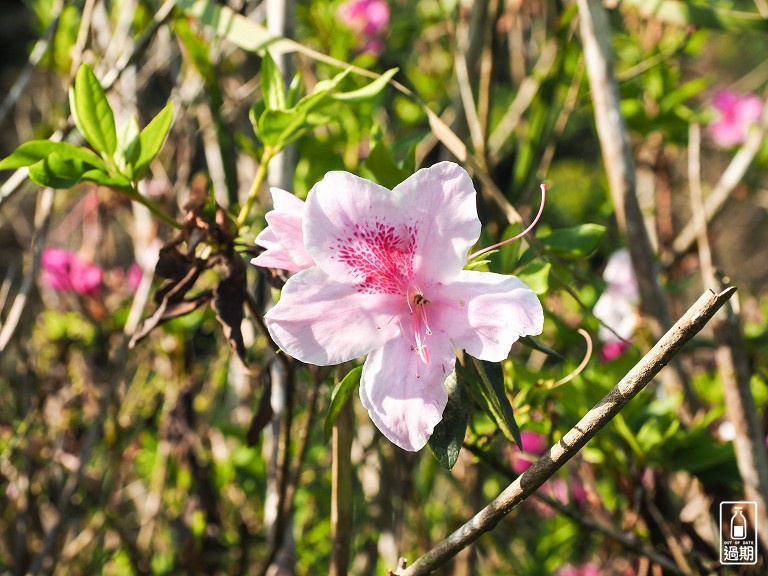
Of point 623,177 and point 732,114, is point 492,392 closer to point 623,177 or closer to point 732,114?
point 623,177

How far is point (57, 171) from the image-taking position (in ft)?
1.76

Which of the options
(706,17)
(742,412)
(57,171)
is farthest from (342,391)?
(706,17)

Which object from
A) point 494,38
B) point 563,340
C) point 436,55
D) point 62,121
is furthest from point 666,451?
point 436,55

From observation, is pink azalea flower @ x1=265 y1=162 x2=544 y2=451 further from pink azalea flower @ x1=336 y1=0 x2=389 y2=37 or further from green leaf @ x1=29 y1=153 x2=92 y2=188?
pink azalea flower @ x1=336 y1=0 x2=389 y2=37

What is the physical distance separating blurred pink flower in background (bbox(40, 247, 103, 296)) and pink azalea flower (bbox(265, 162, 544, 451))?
0.99 meters

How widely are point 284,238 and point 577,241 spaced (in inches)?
10.3

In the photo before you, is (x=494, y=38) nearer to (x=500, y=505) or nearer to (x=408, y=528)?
(x=500, y=505)

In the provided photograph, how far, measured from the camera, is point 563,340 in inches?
31.8

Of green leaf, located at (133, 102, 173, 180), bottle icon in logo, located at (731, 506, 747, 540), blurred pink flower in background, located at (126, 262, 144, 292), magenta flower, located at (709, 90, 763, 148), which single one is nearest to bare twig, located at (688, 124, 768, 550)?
bottle icon in logo, located at (731, 506, 747, 540)

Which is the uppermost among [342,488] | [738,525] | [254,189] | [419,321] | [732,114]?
[732,114]

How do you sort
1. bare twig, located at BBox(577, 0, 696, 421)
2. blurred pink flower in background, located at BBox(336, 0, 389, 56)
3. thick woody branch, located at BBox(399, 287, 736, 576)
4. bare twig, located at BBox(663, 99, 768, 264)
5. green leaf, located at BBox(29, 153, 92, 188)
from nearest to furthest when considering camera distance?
1. thick woody branch, located at BBox(399, 287, 736, 576)
2. green leaf, located at BBox(29, 153, 92, 188)
3. bare twig, located at BBox(577, 0, 696, 421)
4. bare twig, located at BBox(663, 99, 768, 264)
5. blurred pink flower in background, located at BBox(336, 0, 389, 56)

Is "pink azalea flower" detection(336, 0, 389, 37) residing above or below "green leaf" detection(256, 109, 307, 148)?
above

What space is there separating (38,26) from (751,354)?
4.90 feet

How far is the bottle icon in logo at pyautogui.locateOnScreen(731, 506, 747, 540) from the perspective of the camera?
712mm
